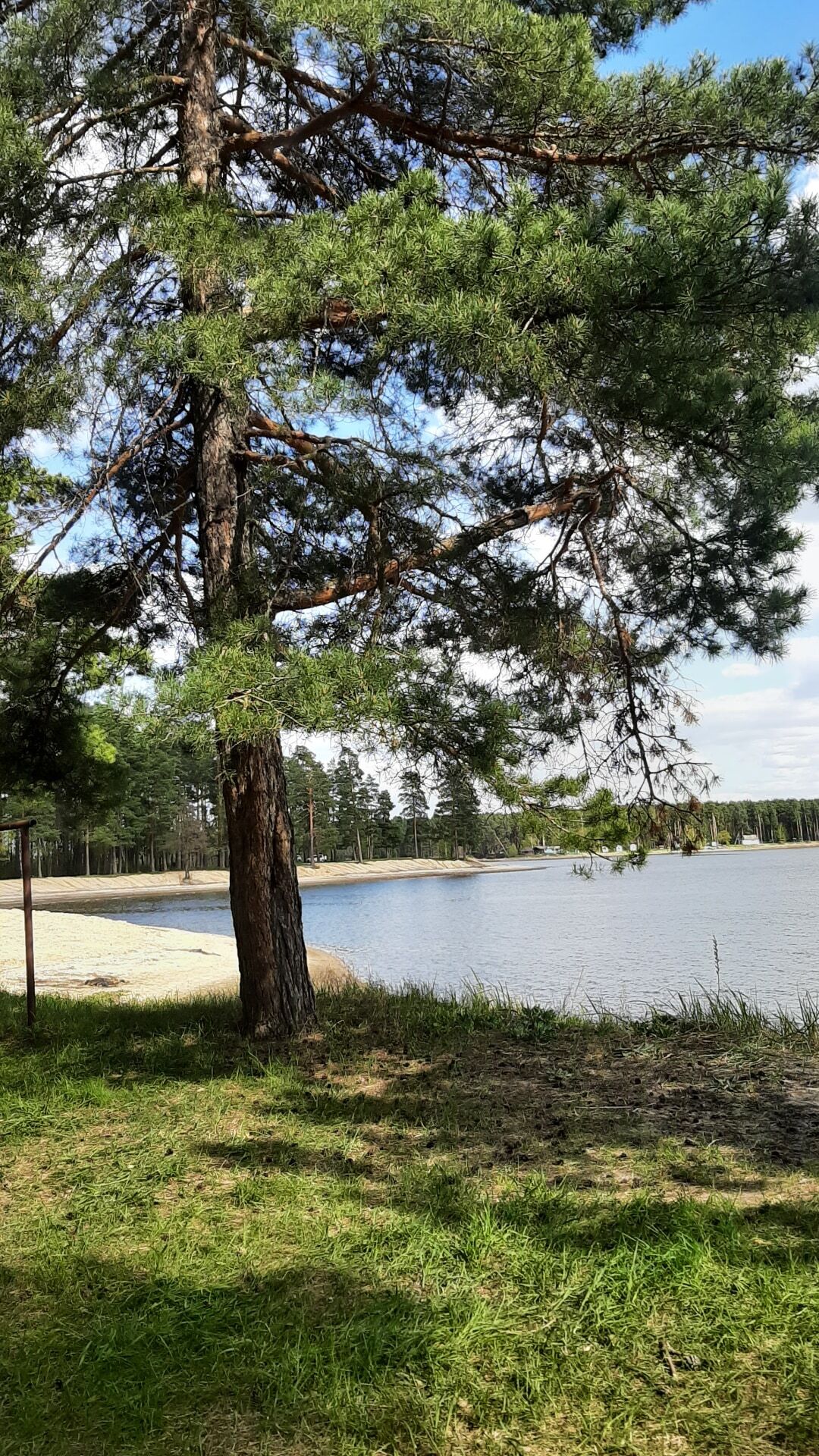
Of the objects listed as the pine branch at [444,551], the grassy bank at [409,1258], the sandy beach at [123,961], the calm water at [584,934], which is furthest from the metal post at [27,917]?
the calm water at [584,934]

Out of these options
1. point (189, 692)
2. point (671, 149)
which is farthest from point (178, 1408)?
point (671, 149)

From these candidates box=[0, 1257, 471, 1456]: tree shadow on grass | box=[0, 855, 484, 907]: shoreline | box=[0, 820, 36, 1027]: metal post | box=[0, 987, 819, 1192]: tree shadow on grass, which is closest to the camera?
box=[0, 1257, 471, 1456]: tree shadow on grass

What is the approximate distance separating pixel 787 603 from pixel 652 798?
4.32 feet

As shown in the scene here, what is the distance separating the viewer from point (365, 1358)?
7.22 feet

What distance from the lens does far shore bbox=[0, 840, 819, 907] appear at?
36750mm

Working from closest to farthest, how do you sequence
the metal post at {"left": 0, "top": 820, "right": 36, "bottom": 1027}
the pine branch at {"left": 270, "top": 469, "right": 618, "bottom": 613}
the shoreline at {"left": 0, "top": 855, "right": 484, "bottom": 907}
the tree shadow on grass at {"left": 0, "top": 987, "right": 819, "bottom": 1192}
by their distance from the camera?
1. the tree shadow on grass at {"left": 0, "top": 987, "right": 819, "bottom": 1192}
2. the pine branch at {"left": 270, "top": 469, "right": 618, "bottom": 613}
3. the metal post at {"left": 0, "top": 820, "right": 36, "bottom": 1027}
4. the shoreline at {"left": 0, "top": 855, "right": 484, "bottom": 907}

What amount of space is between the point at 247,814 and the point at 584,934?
10.7 metres

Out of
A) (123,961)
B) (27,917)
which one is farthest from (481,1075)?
(123,961)

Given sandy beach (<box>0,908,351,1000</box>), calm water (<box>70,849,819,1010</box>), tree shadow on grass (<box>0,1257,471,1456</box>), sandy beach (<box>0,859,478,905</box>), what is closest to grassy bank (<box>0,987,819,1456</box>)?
tree shadow on grass (<box>0,1257,471,1456</box>)

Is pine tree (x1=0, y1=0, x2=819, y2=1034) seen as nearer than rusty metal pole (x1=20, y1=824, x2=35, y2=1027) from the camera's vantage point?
Yes

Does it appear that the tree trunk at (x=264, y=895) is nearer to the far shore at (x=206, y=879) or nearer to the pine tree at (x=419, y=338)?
the pine tree at (x=419, y=338)

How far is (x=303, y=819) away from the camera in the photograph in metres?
46.1

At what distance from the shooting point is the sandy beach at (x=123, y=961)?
28.3 feet

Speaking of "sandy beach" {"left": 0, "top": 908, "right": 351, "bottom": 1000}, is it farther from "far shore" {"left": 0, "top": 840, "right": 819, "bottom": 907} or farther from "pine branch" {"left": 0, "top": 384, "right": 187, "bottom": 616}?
"far shore" {"left": 0, "top": 840, "right": 819, "bottom": 907}
